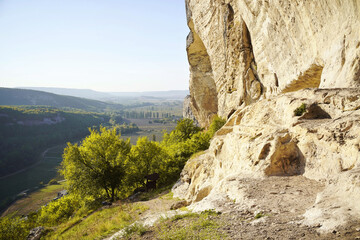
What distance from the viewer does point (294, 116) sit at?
9148 millimetres

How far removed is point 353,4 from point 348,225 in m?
10.9

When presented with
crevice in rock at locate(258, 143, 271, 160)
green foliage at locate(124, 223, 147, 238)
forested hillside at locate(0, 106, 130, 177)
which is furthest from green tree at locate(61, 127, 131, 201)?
forested hillside at locate(0, 106, 130, 177)

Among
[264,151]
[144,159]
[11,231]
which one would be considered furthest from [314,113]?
[11,231]

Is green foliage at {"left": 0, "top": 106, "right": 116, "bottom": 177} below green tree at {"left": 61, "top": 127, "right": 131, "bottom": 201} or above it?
below

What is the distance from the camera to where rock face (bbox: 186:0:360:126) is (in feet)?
35.6

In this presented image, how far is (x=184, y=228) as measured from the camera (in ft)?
18.9

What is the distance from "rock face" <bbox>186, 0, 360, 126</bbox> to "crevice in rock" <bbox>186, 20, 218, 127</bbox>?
7.21ft

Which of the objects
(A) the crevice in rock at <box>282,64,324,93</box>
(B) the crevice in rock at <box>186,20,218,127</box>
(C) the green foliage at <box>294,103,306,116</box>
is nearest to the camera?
(C) the green foliage at <box>294,103,306,116</box>

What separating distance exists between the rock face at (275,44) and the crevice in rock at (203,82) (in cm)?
220

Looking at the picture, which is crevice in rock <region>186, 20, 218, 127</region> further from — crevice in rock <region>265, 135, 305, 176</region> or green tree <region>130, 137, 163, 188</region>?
crevice in rock <region>265, 135, 305, 176</region>

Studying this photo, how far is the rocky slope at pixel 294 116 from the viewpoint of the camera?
19.8 feet

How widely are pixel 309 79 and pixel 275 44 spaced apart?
494cm

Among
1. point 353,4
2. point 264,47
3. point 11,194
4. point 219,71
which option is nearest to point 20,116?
point 11,194

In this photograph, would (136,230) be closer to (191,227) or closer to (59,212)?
(191,227)
